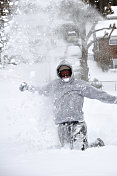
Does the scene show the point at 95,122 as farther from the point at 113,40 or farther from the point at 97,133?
the point at 113,40

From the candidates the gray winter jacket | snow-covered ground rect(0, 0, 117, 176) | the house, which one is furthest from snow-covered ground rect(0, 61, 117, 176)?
the house

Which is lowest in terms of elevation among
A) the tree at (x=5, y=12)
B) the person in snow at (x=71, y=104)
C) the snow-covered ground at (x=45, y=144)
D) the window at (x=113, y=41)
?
the snow-covered ground at (x=45, y=144)

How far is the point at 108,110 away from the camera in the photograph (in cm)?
1037

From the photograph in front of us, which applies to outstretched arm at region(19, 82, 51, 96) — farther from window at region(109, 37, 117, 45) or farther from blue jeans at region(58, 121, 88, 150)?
window at region(109, 37, 117, 45)

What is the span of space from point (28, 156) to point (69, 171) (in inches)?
31.6

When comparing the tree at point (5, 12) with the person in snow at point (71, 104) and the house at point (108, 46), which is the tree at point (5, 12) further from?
the person in snow at point (71, 104)

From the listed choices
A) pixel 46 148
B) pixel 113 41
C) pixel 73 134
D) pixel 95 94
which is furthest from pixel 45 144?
pixel 113 41

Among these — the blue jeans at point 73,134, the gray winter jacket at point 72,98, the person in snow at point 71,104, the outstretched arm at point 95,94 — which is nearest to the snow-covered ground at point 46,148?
the blue jeans at point 73,134

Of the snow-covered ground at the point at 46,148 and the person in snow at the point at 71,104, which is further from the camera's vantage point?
the person in snow at the point at 71,104

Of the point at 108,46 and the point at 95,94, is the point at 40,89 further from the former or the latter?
the point at 108,46

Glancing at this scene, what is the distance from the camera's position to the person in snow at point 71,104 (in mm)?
4605

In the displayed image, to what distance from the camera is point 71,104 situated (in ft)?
15.1

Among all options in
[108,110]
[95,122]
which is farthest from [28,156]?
[108,110]

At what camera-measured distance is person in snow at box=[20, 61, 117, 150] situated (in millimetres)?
4605
